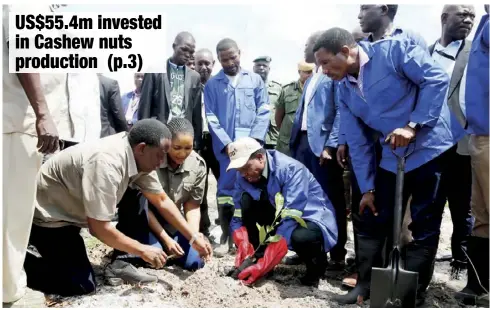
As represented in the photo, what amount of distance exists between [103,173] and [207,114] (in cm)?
199

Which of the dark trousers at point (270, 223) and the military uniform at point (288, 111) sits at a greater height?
the military uniform at point (288, 111)

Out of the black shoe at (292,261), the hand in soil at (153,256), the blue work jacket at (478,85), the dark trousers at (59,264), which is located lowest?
the black shoe at (292,261)

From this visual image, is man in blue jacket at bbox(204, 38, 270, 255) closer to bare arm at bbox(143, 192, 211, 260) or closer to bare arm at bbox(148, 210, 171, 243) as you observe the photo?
bare arm at bbox(148, 210, 171, 243)

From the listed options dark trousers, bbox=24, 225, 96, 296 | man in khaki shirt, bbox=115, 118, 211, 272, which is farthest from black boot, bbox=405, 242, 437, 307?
dark trousers, bbox=24, 225, 96, 296

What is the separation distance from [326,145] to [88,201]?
194cm

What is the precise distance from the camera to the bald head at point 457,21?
3828mm

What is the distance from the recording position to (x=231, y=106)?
489cm

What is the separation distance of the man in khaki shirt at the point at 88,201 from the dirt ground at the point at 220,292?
184 mm

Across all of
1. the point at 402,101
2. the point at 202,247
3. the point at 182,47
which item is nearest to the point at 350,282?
the point at 202,247

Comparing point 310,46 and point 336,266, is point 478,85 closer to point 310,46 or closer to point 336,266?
point 336,266

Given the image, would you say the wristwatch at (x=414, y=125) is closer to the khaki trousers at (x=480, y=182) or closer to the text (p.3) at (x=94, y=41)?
the khaki trousers at (x=480, y=182)

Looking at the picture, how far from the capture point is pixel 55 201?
330cm

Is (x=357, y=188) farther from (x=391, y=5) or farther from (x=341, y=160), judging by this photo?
(x=391, y=5)

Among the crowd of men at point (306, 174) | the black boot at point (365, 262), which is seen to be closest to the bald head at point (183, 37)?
the crowd of men at point (306, 174)
